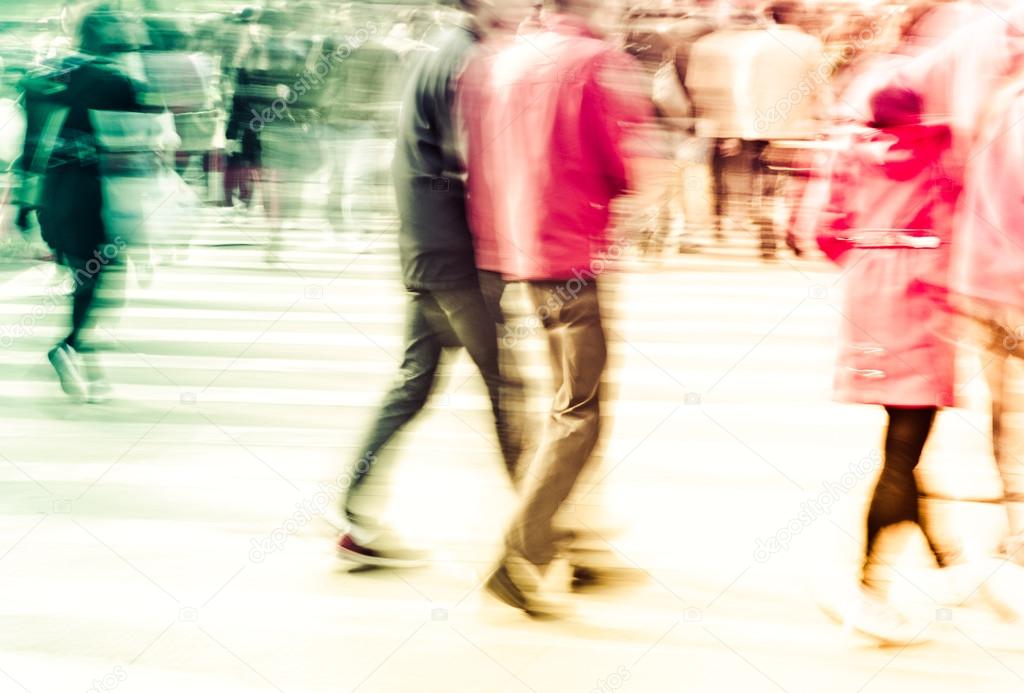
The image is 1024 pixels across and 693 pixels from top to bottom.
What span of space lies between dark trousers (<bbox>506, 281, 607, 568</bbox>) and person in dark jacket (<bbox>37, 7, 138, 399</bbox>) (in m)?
3.46

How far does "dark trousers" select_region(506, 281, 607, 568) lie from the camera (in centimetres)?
419

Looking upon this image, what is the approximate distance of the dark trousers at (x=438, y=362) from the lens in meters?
4.51

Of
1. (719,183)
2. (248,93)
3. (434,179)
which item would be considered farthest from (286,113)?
(434,179)

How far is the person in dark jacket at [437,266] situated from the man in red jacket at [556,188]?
99 millimetres

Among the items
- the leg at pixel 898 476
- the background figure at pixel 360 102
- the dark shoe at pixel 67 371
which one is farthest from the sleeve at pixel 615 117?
the background figure at pixel 360 102

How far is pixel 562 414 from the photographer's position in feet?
14.1

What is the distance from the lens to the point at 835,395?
415 centimetres

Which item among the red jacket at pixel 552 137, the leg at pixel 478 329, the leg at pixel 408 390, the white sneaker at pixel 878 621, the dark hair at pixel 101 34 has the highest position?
the red jacket at pixel 552 137

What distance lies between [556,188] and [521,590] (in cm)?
126

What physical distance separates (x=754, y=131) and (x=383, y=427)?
8307 mm

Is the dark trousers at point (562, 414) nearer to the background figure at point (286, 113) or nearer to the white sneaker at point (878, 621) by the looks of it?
the white sneaker at point (878, 621)

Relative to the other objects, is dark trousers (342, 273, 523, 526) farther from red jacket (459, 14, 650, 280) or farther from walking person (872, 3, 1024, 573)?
walking person (872, 3, 1024, 573)

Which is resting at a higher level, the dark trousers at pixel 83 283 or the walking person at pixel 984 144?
the walking person at pixel 984 144

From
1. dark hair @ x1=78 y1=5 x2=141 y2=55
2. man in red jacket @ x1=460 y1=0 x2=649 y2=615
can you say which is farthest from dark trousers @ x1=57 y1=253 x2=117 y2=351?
man in red jacket @ x1=460 y1=0 x2=649 y2=615
